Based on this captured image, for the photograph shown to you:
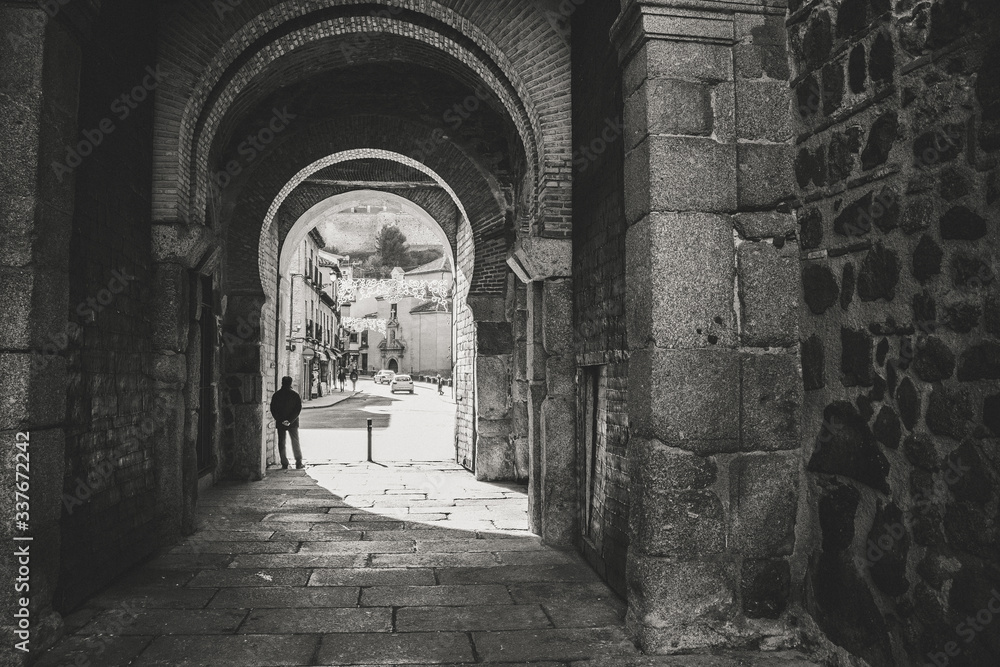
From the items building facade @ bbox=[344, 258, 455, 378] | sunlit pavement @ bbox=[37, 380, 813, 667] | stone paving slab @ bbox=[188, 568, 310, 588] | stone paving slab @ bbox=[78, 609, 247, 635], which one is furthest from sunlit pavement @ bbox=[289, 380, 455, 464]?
building facade @ bbox=[344, 258, 455, 378]

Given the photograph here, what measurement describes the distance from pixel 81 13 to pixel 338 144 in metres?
5.51

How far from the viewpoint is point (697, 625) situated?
3445 mm

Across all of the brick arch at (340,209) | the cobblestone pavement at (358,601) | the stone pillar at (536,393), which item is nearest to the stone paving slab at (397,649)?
the cobblestone pavement at (358,601)

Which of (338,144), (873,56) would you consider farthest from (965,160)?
(338,144)

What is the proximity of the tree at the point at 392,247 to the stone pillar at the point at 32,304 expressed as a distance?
76471 mm

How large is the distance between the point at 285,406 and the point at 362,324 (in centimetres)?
5328

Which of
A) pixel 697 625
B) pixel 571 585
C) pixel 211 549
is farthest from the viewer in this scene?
pixel 211 549

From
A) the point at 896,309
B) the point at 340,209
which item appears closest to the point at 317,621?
the point at 896,309

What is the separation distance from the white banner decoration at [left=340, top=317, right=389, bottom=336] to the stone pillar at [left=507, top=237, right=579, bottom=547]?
166 ft

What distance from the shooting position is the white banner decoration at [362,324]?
5668cm

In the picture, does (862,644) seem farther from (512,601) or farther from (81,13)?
(81,13)

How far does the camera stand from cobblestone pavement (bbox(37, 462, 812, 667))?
3516 mm

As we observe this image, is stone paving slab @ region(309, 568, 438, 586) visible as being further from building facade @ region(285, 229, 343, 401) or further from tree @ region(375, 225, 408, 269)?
tree @ region(375, 225, 408, 269)

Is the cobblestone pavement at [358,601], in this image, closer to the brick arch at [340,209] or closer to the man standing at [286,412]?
the man standing at [286,412]
